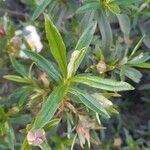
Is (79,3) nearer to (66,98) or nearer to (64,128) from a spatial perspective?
(66,98)

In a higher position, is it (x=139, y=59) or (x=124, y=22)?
(x=124, y=22)

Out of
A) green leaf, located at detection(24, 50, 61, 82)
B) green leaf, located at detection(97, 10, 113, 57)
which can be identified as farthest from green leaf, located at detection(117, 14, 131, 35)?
green leaf, located at detection(24, 50, 61, 82)

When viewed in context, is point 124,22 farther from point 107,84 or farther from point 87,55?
point 107,84

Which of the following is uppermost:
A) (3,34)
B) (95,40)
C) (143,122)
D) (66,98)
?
(3,34)

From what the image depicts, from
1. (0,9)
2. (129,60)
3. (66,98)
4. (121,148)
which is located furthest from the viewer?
(121,148)

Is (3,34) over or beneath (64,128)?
over

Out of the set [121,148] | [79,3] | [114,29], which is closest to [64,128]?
[121,148]

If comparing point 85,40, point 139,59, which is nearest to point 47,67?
point 85,40
